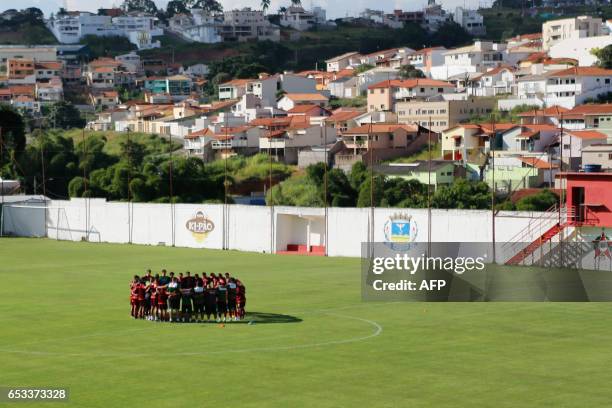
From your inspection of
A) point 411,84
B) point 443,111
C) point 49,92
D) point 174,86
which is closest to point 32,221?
point 443,111

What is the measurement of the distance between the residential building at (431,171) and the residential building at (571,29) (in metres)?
57.2

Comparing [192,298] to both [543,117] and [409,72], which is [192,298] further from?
[409,72]

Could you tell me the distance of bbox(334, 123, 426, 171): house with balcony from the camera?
103 metres

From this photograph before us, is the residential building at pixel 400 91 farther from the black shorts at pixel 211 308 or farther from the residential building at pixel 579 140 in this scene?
the black shorts at pixel 211 308

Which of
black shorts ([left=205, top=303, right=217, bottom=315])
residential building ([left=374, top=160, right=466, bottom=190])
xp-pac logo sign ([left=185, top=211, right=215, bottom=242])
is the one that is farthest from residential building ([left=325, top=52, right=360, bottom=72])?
black shorts ([left=205, top=303, right=217, bottom=315])

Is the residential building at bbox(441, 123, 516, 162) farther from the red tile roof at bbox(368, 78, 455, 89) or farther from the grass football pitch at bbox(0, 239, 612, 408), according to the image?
the grass football pitch at bbox(0, 239, 612, 408)

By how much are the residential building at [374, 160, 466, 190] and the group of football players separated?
180 ft

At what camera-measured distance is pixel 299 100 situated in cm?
13562

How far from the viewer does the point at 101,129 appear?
142750 millimetres

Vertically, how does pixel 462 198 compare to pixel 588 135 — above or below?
below

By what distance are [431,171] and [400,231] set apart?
4092cm

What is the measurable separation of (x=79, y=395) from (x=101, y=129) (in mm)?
123497

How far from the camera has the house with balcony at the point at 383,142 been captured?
336 ft

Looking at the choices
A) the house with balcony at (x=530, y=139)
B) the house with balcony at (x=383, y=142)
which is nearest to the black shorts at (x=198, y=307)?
the house with balcony at (x=530, y=139)
